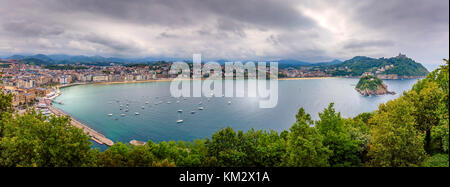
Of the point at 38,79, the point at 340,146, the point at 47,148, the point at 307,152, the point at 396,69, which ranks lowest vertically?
the point at 340,146

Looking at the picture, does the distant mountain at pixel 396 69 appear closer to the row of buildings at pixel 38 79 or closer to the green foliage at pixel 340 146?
the row of buildings at pixel 38 79

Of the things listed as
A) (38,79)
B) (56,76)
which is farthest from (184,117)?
(56,76)

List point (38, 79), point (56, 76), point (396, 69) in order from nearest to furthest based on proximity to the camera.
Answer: point (38, 79), point (56, 76), point (396, 69)

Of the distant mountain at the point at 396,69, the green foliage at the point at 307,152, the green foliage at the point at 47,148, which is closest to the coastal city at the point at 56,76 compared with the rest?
the distant mountain at the point at 396,69

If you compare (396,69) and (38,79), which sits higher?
(396,69)

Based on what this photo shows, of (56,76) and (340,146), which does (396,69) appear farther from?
(56,76)

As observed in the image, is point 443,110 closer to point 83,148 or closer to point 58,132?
point 83,148

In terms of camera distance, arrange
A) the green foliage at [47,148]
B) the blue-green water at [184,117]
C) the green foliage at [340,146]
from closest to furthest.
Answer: the green foliage at [47,148], the green foliage at [340,146], the blue-green water at [184,117]

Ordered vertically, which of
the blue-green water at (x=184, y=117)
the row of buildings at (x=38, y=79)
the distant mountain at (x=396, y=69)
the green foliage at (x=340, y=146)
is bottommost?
the blue-green water at (x=184, y=117)

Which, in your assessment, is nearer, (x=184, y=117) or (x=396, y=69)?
(x=184, y=117)

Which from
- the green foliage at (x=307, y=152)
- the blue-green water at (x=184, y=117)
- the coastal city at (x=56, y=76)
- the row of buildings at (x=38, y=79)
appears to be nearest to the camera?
the green foliage at (x=307, y=152)

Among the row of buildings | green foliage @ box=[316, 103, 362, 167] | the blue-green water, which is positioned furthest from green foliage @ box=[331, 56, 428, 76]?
green foliage @ box=[316, 103, 362, 167]

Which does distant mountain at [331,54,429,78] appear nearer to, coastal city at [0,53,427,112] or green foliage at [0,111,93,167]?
coastal city at [0,53,427,112]

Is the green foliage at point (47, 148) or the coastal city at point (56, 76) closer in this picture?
the green foliage at point (47, 148)
